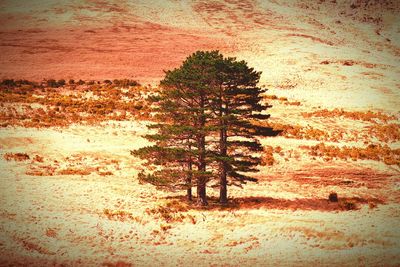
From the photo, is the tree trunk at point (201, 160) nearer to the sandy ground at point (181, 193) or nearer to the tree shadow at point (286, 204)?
A: the tree shadow at point (286, 204)

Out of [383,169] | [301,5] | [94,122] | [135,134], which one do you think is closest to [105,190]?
[135,134]

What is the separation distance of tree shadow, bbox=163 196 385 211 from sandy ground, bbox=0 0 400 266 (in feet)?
0.37

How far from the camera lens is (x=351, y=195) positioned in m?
22.8

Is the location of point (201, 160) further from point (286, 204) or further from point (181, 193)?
point (286, 204)

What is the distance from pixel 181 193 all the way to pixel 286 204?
20.6ft

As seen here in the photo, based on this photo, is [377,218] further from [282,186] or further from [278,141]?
[278,141]

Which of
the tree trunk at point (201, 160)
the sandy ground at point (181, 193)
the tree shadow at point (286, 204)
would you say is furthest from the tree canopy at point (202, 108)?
the sandy ground at point (181, 193)

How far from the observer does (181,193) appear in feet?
75.8

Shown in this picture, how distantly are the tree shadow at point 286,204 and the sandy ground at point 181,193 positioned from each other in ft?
0.37

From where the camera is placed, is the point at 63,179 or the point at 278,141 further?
the point at 278,141

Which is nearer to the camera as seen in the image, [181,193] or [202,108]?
[202,108]

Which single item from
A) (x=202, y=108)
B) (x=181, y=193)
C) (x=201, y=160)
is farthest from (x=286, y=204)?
(x=202, y=108)

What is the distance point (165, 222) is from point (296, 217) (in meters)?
6.17

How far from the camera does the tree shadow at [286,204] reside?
19891mm
